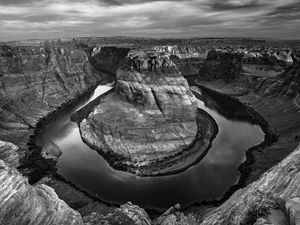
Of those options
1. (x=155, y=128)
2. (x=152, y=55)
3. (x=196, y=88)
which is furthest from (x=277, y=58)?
(x=155, y=128)

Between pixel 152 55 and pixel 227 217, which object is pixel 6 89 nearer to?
pixel 152 55

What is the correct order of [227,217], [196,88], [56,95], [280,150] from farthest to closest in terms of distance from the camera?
[196,88], [56,95], [280,150], [227,217]

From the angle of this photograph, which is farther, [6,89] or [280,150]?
[6,89]

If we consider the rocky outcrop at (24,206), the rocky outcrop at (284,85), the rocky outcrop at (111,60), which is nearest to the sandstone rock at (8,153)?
the rocky outcrop at (24,206)

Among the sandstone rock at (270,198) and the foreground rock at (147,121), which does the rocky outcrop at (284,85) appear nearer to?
the foreground rock at (147,121)

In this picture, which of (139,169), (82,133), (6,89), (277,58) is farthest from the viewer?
(277,58)

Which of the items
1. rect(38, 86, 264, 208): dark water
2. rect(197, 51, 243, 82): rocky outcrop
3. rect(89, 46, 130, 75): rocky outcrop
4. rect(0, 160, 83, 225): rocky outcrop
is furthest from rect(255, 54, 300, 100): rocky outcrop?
rect(89, 46, 130, 75): rocky outcrop
